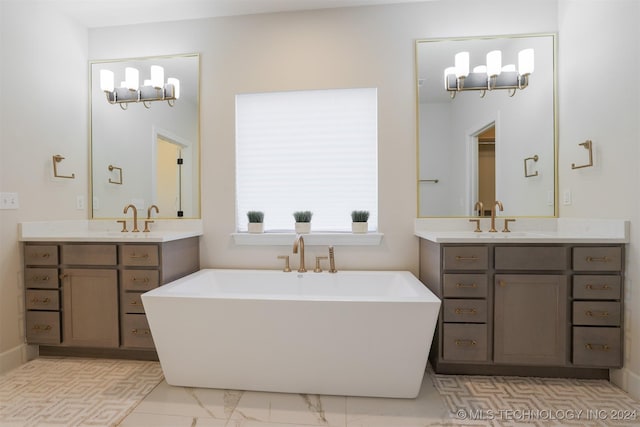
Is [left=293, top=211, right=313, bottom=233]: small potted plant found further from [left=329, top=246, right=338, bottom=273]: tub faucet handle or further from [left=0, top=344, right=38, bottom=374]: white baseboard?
[left=0, top=344, right=38, bottom=374]: white baseboard

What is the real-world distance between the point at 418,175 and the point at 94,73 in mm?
2878

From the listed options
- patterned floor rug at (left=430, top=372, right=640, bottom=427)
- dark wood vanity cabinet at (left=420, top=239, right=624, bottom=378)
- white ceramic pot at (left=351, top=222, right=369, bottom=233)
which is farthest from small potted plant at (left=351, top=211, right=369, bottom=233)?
patterned floor rug at (left=430, top=372, right=640, bottom=427)

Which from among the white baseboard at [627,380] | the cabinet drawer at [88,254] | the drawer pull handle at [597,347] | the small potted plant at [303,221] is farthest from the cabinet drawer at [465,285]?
the cabinet drawer at [88,254]

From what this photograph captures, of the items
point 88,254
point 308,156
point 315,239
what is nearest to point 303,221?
point 315,239

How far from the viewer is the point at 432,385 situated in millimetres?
1891

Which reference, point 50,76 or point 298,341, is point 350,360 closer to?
point 298,341

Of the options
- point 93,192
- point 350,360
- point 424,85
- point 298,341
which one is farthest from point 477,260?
point 93,192

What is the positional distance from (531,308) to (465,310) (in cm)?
38

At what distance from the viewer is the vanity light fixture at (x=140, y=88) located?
259 centimetres

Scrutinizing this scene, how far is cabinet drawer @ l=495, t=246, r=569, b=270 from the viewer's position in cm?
189

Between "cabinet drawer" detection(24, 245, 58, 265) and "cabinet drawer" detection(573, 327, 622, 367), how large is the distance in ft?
11.1

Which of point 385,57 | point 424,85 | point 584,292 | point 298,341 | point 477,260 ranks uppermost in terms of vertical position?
point 385,57

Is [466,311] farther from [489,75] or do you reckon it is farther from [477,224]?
[489,75]

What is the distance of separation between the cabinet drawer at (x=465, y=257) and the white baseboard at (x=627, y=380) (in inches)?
38.1
